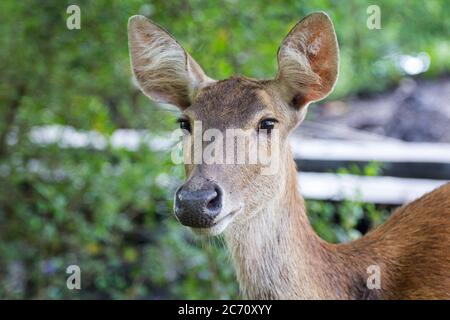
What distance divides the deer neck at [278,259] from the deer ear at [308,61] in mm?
430

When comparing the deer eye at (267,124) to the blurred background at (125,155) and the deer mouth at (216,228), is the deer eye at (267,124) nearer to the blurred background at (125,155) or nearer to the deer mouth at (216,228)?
the deer mouth at (216,228)

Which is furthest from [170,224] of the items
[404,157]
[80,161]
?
[404,157]

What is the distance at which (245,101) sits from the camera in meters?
4.49

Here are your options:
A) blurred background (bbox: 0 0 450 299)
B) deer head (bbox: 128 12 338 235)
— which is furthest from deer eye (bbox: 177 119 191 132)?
blurred background (bbox: 0 0 450 299)

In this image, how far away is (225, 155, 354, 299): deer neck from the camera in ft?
14.9

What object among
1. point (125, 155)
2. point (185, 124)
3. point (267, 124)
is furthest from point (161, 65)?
point (125, 155)

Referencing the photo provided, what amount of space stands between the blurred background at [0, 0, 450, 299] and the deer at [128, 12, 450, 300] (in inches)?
58.1

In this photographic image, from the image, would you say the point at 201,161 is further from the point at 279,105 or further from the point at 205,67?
the point at 205,67

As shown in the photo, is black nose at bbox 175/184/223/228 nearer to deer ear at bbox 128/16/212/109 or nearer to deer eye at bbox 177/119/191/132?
deer eye at bbox 177/119/191/132

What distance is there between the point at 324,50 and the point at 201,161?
865mm

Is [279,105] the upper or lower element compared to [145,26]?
lower

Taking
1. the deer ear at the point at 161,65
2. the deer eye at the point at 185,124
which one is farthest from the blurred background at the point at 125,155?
the deer eye at the point at 185,124
